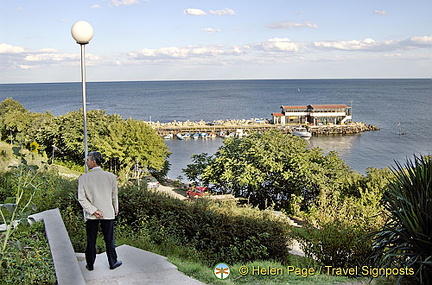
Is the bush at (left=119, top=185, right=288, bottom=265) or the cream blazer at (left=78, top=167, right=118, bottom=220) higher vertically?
the cream blazer at (left=78, top=167, right=118, bottom=220)

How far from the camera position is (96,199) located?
512 cm

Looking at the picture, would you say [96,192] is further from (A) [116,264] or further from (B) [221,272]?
(B) [221,272]

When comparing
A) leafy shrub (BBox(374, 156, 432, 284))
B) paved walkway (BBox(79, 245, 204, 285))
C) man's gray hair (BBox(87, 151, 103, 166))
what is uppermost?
man's gray hair (BBox(87, 151, 103, 166))

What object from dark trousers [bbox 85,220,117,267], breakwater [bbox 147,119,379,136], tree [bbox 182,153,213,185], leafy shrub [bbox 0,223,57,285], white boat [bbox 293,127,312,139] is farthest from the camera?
breakwater [bbox 147,119,379,136]

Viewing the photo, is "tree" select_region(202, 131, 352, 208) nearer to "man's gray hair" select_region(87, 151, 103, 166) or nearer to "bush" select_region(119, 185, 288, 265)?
"bush" select_region(119, 185, 288, 265)

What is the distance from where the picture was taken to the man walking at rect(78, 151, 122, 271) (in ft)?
16.6

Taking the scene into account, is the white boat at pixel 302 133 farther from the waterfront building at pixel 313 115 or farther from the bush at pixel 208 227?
the bush at pixel 208 227

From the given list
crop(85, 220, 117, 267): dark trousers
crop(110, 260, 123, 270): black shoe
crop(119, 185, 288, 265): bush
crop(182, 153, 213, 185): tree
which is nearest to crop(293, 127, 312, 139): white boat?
crop(182, 153, 213, 185): tree

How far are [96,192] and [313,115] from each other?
74800mm

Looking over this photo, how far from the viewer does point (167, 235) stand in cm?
729

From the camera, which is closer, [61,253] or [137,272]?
[61,253]

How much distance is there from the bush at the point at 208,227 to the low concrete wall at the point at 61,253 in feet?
5.41

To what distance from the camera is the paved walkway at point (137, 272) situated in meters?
5.06

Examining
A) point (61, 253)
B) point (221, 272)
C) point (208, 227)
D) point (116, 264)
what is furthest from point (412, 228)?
point (61, 253)
